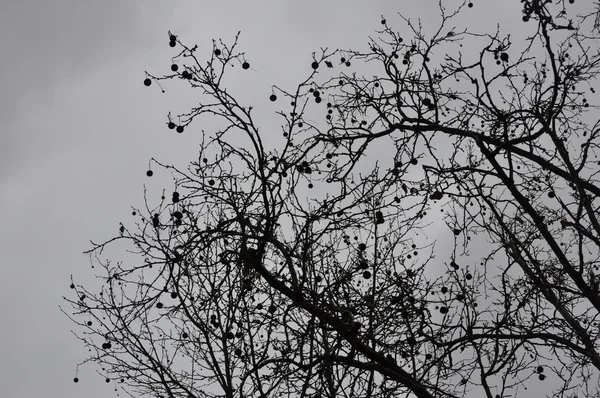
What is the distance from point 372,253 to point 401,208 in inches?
67.4

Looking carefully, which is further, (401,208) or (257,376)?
(401,208)

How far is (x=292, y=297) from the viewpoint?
15.4 feet

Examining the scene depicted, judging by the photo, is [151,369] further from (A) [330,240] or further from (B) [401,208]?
(B) [401,208]

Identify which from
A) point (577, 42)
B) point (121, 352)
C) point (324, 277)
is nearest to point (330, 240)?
point (324, 277)

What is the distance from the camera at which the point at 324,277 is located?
585 centimetres

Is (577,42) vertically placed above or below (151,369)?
above

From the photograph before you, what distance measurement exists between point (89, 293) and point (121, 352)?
2.96 ft

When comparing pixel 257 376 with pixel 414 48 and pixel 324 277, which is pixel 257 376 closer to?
pixel 324 277

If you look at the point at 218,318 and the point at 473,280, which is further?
the point at 473,280

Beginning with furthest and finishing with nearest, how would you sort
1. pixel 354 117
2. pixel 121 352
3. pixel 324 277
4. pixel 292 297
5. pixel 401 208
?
pixel 121 352 < pixel 354 117 < pixel 324 277 < pixel 401 208 < pixel 292 297

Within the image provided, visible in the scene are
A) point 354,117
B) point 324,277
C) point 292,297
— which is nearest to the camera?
point 292,297

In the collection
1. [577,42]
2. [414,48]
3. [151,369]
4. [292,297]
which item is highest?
[414,48]

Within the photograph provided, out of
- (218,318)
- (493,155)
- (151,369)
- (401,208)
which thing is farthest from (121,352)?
(493,155)

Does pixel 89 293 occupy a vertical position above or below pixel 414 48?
below
